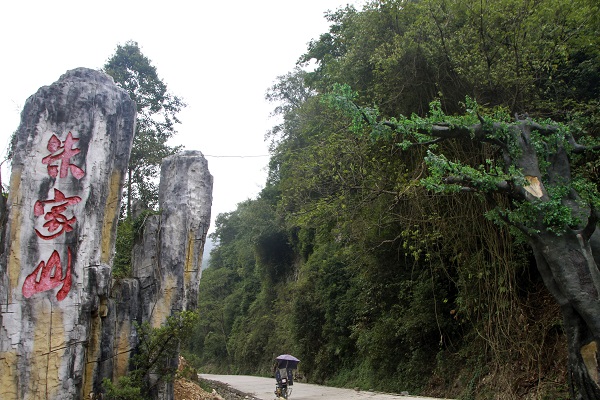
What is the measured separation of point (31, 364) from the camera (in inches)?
176

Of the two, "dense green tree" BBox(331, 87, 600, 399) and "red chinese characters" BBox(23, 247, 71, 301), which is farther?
"dense green tree" BBox(331, 87, 600, 399)

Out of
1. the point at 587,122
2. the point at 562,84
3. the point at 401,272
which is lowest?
the point at 401,272

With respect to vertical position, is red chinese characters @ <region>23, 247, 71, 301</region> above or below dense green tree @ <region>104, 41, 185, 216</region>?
below

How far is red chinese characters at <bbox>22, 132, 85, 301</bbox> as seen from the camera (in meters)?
4.64

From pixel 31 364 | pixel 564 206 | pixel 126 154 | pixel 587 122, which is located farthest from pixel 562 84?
pixel 31 364

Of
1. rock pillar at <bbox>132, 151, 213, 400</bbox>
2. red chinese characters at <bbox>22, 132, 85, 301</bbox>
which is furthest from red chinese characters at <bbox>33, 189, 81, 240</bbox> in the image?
rock pillar at <bbox>132, 151, 213, 400</bbox>

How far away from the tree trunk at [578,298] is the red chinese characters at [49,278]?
15.5ft

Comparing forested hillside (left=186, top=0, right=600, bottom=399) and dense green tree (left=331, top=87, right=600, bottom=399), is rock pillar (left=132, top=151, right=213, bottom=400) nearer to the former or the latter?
forested hillside (left=186, top=0, right=600, bottom=399)

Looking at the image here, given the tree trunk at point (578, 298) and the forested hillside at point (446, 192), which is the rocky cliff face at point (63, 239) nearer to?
the forested hillside at point (446, 192)

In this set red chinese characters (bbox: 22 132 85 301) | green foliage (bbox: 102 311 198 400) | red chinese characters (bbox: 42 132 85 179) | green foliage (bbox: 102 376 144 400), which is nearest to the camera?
red chinese characters (bbox: 22 132 85 301)

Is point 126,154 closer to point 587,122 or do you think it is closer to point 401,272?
point 587,122

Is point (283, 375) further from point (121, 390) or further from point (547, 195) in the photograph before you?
point (547, 195)

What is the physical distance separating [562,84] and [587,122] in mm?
2183

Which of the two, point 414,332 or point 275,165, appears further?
point 275,165
